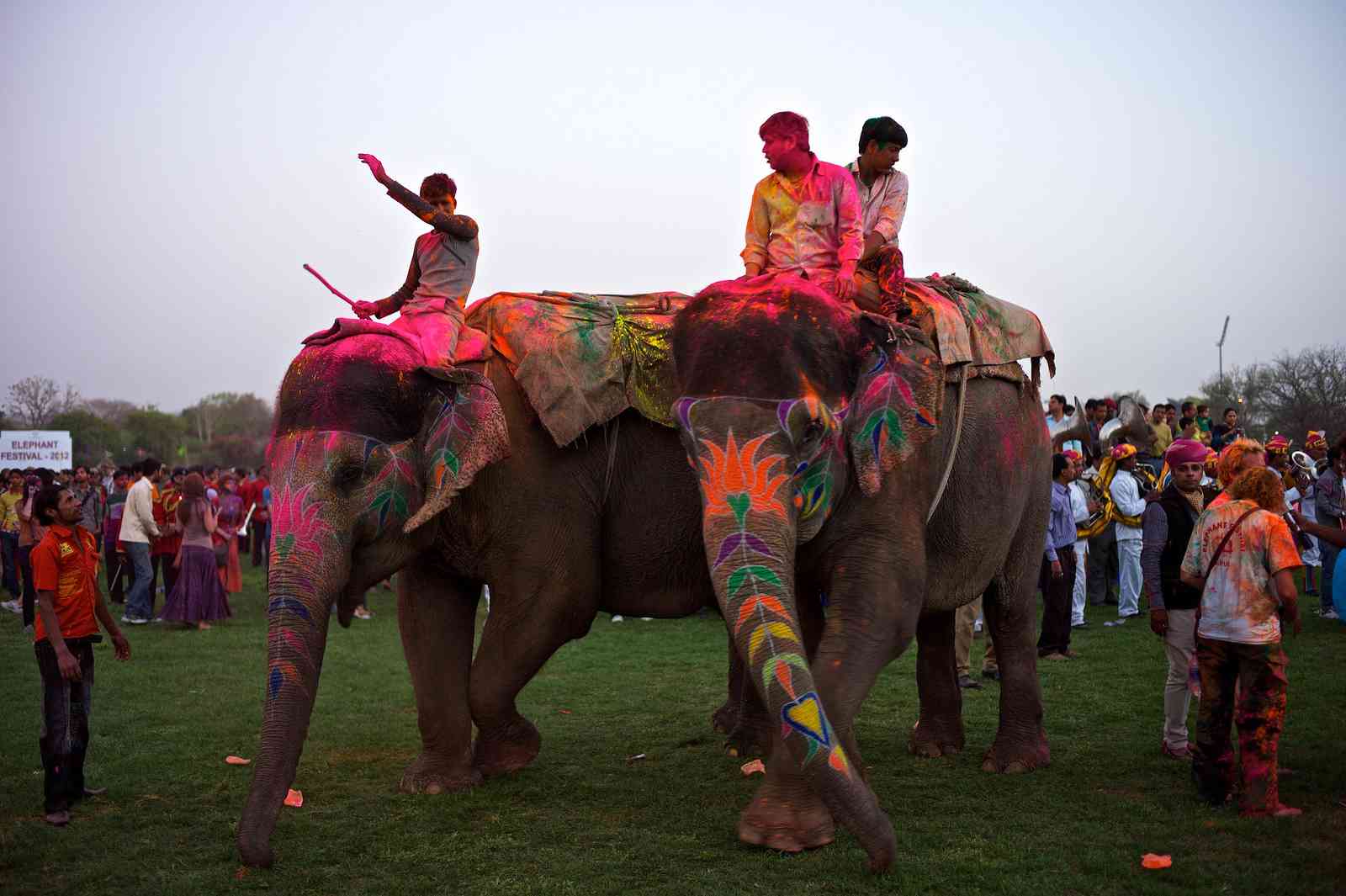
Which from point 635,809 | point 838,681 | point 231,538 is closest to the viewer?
point 838,681

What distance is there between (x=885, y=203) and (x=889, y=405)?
177 centimetres

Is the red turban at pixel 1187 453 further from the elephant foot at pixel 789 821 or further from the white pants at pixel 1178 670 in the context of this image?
the elephant foot at pixel 789 821

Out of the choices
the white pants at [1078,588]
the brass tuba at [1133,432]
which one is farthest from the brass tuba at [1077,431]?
the white pants at [1078,588]

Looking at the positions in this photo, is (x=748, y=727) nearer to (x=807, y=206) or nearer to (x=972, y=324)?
(x=972, y=324)

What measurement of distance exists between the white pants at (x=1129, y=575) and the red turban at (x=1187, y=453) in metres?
7.49

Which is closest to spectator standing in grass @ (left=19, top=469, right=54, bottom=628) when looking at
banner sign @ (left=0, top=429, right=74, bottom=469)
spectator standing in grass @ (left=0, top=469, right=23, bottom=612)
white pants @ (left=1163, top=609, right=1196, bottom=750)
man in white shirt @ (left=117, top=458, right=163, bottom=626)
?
spectator standing in grass @ (left=0, top=469, right=23, bottom=612)

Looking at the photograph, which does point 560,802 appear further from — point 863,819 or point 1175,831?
point 1175,831

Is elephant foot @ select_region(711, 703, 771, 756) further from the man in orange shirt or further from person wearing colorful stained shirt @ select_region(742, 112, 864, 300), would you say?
the man in orange shirt

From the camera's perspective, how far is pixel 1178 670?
7.22m

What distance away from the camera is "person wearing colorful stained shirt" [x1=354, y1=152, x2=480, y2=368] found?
6801mm

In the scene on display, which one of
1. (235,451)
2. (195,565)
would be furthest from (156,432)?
(195,565)

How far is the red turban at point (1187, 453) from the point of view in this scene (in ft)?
24.1

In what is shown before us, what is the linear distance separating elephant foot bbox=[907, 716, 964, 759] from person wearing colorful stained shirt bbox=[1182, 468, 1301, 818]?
1799mm

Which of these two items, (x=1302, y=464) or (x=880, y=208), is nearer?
(x=880, y=208)
